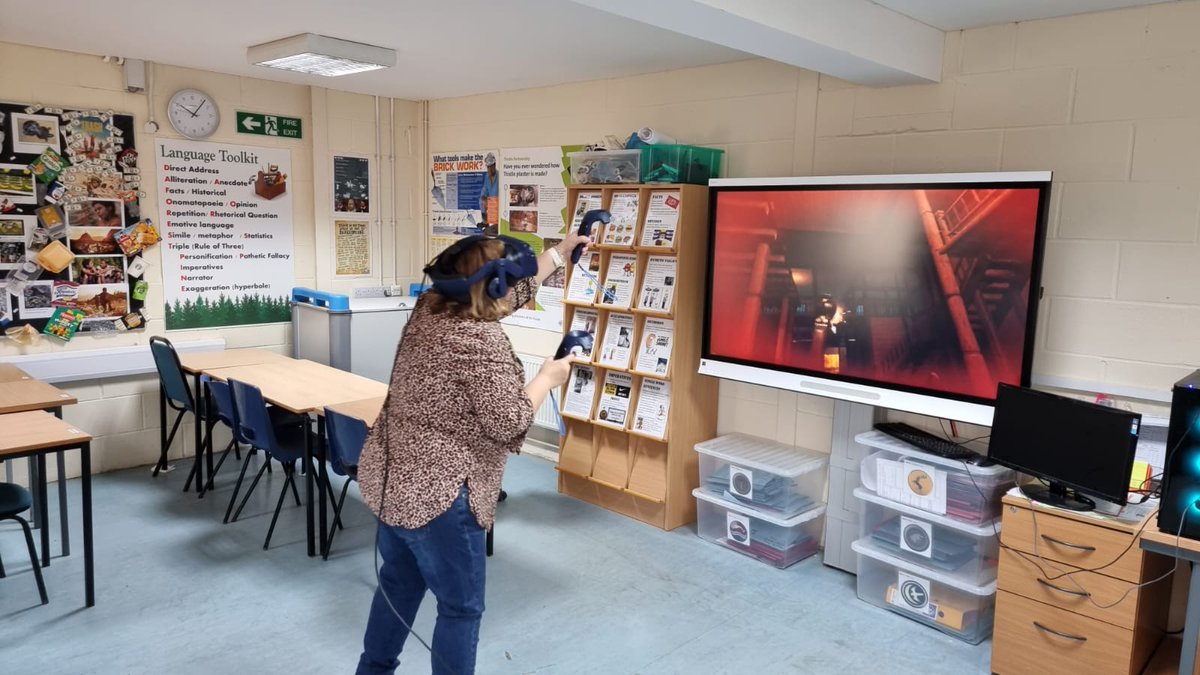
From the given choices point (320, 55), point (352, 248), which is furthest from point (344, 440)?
point (352, 248)

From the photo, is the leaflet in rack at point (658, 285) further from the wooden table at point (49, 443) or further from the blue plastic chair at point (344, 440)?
the wooden table at point (49, 443)

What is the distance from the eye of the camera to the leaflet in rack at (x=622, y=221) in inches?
168

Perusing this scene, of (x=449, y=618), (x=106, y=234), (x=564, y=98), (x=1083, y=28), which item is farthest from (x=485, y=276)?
(x=106, y=234)

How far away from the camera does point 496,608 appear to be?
3375 millimetres

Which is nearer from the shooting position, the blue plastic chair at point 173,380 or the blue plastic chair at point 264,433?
the blue plastic chair at point 264,433

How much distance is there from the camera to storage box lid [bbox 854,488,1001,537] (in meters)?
3.13

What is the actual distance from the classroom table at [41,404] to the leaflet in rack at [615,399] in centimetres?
257

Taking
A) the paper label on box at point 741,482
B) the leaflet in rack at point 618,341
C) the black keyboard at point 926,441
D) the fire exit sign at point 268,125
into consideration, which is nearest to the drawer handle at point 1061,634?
the black keyboard at point 926,441

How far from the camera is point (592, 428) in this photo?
4699mm

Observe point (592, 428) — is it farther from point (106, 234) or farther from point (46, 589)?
point (106, 234)

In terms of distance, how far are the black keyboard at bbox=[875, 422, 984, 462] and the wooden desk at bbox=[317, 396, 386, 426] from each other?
2.30 metres

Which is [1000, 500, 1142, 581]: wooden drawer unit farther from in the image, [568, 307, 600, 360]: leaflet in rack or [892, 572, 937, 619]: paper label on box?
[568, 307, 600, 360]: leaflet in rack

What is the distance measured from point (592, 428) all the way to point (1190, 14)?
3.31 meters

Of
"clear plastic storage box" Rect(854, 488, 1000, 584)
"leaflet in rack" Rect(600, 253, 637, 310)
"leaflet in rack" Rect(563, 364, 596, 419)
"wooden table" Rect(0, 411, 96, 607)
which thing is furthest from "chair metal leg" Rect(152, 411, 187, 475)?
"clear plastic storage box" Rect(854, 488, 1000, 584)
